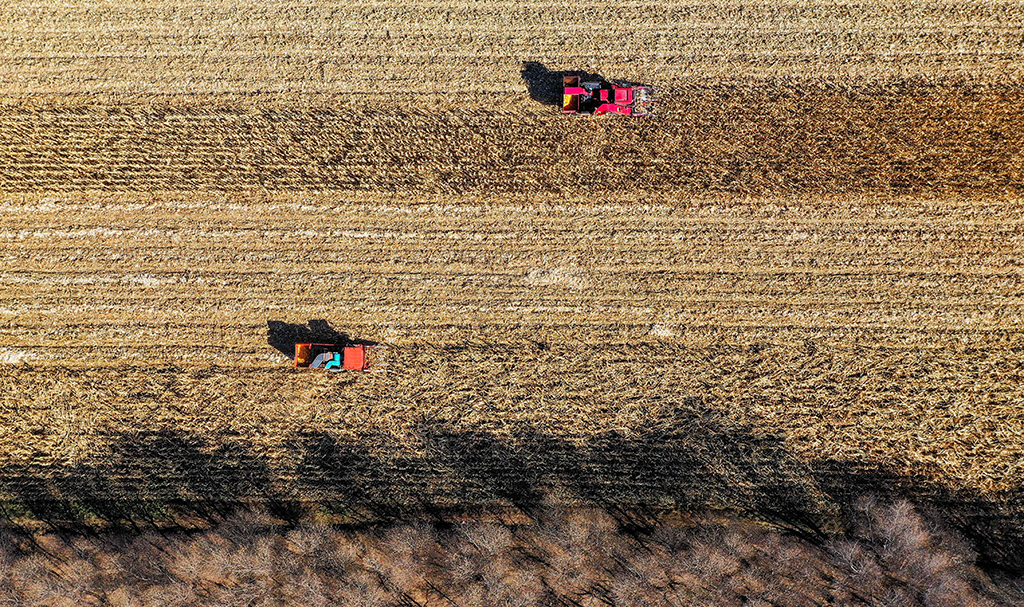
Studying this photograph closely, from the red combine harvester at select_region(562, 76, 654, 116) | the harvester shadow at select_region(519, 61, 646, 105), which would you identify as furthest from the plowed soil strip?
the red combine harvester at select_region(562, 76, 654, 116)

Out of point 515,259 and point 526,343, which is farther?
point 515,259

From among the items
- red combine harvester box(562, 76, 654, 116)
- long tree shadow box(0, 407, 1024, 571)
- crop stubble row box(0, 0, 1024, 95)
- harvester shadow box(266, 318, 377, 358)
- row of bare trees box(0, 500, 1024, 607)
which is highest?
crop stubble row box(0, 0, 1024, 95)

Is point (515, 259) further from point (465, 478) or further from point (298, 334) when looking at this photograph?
point (298, 334)

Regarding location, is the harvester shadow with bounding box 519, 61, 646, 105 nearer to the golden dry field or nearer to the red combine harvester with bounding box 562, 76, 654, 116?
the golden dry field

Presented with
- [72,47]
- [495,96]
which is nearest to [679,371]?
[495,96]

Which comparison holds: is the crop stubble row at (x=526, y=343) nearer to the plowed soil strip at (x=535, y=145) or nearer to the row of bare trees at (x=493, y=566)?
the plowed soil strip at (x=535, y=145)

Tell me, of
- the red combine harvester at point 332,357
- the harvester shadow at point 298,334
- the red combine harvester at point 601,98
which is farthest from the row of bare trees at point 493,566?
the red combine harvester at point 601,98

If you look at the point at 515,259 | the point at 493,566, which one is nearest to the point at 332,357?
the point at 515,259

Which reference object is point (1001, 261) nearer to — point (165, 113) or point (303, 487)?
point (303, 487)
